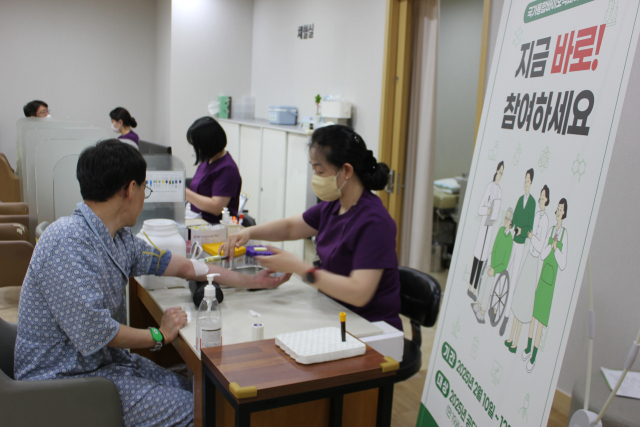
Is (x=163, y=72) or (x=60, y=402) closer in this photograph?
(x=60, y=402)

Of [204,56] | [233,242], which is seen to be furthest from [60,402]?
[204,56]

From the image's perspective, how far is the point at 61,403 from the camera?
1.46m

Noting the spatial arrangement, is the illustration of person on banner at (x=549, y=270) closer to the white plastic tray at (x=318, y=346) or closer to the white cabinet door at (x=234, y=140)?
the white plastic tray at (x=318, y=346)

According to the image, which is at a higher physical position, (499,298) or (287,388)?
(499,298)

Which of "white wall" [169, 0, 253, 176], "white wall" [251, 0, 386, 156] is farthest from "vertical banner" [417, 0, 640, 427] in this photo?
"white wall" [169, 0, 253, 176]

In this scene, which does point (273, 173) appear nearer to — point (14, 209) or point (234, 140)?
point (234, 140)

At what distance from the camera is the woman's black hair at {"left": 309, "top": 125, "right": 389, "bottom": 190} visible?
2.05 m

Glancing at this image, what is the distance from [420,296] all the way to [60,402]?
134 centimetres

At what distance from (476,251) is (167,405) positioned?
3.43 feet

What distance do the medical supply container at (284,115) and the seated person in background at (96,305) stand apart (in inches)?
150

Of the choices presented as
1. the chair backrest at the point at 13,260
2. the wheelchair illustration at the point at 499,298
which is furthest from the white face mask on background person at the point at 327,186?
the chair backrest at the point at 13,260

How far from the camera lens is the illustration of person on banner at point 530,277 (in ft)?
4.23

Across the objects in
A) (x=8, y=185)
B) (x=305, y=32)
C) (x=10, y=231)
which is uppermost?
(x=305, y=32)

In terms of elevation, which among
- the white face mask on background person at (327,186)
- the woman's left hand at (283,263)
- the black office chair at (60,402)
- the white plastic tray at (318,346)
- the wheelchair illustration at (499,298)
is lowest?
the black office chair at (60,402)
